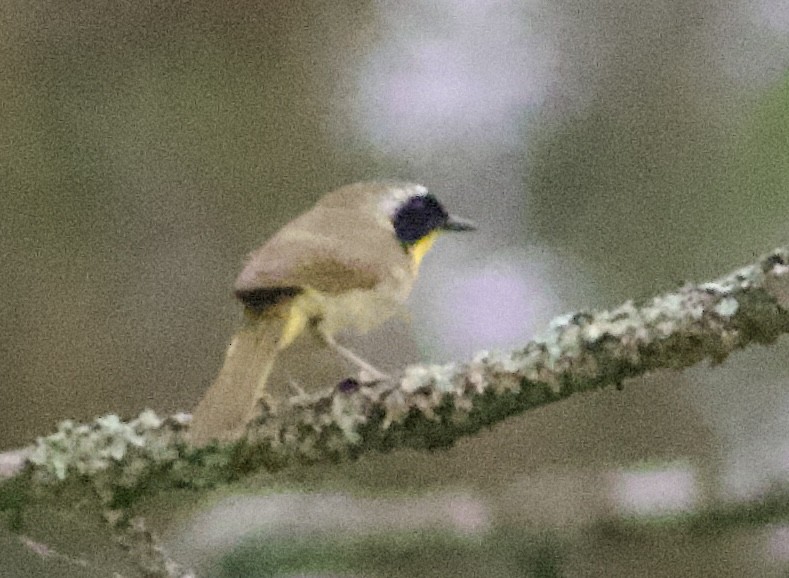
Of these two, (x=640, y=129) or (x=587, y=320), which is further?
(x=640, y=129)

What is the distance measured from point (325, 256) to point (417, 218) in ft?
0.38

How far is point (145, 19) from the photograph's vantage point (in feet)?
2.91

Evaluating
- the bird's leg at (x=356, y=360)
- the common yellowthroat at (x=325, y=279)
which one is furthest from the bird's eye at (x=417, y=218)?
the bird's leg at (x=356, y=360)

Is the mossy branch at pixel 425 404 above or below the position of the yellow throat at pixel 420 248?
below

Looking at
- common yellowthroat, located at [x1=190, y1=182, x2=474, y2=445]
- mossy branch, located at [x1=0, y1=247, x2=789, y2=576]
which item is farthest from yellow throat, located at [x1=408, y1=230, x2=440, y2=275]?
mossy branch, located at [x1=0, y1=247, x2=789, y2=576]

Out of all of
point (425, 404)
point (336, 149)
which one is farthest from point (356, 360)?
point (336, 149)

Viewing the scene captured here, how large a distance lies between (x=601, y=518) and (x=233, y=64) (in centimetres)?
55

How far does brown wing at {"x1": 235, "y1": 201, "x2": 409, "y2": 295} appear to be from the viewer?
771 millimetres

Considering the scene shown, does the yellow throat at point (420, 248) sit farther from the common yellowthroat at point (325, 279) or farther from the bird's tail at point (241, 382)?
the bird's tail at point (241, 382)

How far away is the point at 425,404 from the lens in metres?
0.77

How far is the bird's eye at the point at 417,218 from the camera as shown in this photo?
856 mm

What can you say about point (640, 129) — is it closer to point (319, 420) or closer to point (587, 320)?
point (587, 320)

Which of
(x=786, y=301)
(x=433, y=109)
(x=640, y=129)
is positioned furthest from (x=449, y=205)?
(x=786, y=301)

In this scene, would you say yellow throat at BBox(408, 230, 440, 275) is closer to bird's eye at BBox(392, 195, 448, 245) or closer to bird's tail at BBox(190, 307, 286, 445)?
bird's eye at BBox(392, 195, 448, 245)
